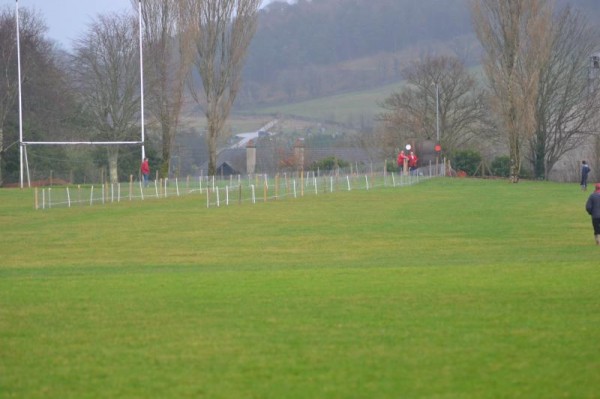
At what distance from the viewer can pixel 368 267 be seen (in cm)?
2084

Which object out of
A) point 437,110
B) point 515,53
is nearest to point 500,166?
point 437,110

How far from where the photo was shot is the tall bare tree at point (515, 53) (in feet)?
210

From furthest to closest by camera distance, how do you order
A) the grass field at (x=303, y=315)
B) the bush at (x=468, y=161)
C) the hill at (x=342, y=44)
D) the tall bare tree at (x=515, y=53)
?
the hill at (x=342, y=44), the bush at (x=468, y=161), the tall bare tree at (x=515, y=53), the grass field at (x=303, y=315)

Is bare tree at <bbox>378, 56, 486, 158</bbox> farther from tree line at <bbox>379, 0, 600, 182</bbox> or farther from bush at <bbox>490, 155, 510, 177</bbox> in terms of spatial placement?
bush at <bbox>490, 155, 510, 177</bbox>

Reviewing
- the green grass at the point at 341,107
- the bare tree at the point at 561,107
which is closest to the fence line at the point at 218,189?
the bare tree at the point at 561,107

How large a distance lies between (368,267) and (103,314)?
791 centimetres

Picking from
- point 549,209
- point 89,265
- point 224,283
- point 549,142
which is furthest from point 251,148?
point 224,283

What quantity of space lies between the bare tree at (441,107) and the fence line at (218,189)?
22.4 metres

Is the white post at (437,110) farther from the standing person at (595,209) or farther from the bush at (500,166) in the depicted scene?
the standing person at (595,209)

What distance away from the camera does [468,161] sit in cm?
7719

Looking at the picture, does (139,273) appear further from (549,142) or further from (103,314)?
(549,142)

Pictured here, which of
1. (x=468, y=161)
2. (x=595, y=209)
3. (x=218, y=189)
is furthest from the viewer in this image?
(x=468, y=161)

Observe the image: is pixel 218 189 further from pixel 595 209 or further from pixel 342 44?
pixel 342 44

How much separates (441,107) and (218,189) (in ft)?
152
